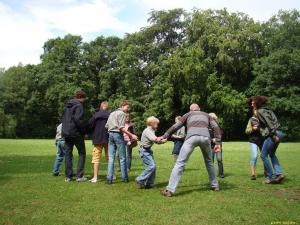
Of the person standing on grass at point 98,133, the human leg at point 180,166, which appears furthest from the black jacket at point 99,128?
the human leg at point 180,166

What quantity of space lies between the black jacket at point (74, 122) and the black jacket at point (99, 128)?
0.32 metres

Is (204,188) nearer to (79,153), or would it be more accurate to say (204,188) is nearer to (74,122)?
(79,153)

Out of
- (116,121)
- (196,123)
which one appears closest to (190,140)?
(196,123)

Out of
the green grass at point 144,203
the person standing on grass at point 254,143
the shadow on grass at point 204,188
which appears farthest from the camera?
the person standing on grass at point 254,143

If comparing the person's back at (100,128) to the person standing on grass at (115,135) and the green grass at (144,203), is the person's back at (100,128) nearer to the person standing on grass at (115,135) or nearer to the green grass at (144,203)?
the person standing on grass at (115,135)

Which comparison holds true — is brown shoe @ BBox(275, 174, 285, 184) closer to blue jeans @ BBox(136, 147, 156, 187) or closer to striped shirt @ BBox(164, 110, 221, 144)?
striped shirt @ BBox(164, 110, 221, 144)

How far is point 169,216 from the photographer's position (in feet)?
25.5

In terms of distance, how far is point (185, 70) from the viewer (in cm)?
5297

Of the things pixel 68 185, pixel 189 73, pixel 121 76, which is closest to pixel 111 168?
pixel 68 185

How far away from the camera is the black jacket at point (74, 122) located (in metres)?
11.9

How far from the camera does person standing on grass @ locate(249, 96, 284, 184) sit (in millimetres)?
11625

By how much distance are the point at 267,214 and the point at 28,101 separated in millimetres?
66973

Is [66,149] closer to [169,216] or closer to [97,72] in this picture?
[169,216]

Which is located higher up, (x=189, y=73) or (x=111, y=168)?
(x=189, y=73)
